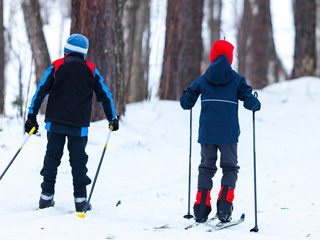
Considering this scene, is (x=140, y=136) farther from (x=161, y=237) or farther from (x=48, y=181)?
(x=161, y=237)

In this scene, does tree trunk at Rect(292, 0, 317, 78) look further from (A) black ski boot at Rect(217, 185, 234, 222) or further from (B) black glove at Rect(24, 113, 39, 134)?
(B) black glove at Rect(24, 113, 39, 134)

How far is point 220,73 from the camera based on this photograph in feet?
14.0

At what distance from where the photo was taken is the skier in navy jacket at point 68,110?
4.21 meters

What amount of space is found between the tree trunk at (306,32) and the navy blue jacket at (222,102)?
9870 millimetres

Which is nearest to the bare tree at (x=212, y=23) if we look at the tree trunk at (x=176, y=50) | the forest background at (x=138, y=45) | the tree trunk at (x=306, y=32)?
the forest background at (x=138, y=45)

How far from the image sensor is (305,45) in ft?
43.6

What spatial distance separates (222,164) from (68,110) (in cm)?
159

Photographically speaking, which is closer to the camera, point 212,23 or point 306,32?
point 306,32

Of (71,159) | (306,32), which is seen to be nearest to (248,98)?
(71,159)

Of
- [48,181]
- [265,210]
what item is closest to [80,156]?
[48,181]

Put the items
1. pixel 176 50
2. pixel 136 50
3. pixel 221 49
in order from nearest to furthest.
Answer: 1. pixel 221 49
2. pixel 176 50
3. pixel 136 50

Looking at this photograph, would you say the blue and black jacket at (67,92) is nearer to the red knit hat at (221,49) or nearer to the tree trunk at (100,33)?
the red knit hat at (221,49)

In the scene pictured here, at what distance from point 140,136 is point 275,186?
2567 mm

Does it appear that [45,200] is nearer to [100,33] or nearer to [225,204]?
[225,204]
